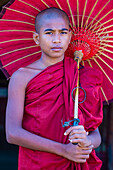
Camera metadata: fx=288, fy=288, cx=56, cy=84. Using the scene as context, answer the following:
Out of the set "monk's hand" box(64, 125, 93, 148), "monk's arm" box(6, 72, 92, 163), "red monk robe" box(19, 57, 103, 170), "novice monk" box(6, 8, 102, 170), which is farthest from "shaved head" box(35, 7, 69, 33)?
"monk's hand" box(64, 125, 93, 148)

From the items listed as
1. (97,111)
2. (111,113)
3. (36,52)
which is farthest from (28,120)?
(111,113)

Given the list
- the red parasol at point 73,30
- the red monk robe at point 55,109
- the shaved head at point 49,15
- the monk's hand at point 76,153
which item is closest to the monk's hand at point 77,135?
the monk's hand at point 76,153

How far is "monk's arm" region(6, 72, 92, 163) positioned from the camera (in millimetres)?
1882

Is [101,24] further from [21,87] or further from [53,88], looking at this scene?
[21,87]

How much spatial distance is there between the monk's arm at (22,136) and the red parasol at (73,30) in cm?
48

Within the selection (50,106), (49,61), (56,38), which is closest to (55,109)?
(50,106)

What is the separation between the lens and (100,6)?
7.32 feet

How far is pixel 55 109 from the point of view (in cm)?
206

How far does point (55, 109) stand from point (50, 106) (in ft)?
0.14

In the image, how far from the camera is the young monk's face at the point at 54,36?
211cm

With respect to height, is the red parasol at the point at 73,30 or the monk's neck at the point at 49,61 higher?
the red parasol at the point at 73,30

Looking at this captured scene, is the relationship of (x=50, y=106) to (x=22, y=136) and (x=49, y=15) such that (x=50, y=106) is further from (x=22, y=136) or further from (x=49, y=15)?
(x=49, y=15)

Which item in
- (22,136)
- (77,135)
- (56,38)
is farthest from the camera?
(56,38)

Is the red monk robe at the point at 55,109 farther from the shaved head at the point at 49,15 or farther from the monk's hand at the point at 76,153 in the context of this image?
the shaved head at the point at 49,15
